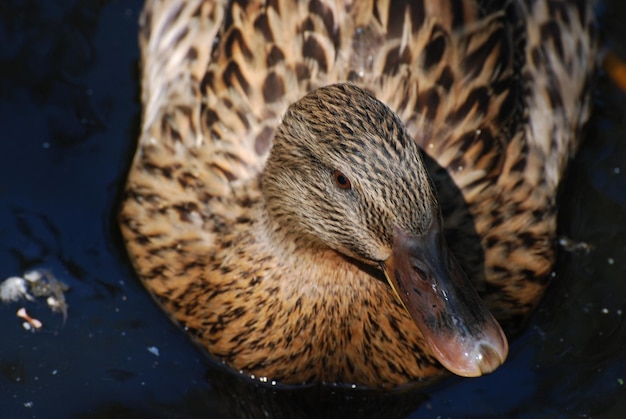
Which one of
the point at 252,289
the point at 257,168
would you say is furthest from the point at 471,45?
the point at 252,289

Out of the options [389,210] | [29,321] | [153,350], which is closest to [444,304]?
[389,210]

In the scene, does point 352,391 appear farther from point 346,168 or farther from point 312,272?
point 346,168

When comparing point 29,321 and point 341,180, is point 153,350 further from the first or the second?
point 341,180

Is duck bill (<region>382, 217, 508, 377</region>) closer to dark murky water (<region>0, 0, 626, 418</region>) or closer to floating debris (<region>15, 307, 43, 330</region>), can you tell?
dark murky water (<region>0, 0, 626, 418</region>)

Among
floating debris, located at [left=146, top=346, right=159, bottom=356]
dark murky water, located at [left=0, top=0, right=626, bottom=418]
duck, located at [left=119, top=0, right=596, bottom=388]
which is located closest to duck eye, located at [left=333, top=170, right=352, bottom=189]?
duck, located at [left=119, top=0, right=596, bottom=388]

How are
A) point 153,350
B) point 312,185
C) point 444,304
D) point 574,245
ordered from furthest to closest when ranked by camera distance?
point 574,245, point 153,350, point 312,185, point 444,304

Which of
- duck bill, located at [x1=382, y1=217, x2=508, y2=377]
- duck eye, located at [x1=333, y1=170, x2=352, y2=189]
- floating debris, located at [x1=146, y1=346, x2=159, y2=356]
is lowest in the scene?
floating debris, located at [x1=146, y1=346, x2=159, y2=356]

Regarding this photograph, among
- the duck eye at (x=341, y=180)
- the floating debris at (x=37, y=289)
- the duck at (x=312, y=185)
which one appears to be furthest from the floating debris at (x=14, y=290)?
the duck eye at (x=341, y=180)
